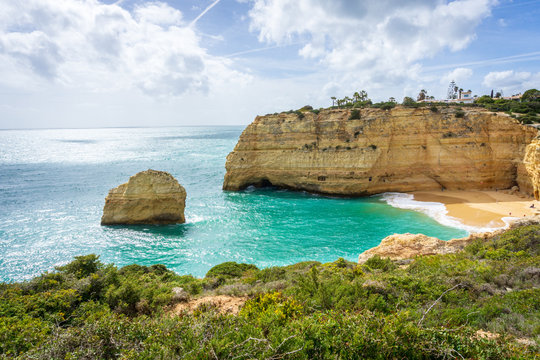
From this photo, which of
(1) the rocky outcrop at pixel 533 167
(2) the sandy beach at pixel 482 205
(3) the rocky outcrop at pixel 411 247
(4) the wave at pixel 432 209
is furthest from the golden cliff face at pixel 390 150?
(3) the rocky outcrop at pixel 411 247

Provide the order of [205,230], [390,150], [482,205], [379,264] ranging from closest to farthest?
[379,264] < [205,230] < [482,205] < [390,150]

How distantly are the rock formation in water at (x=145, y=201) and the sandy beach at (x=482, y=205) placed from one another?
85.3ft

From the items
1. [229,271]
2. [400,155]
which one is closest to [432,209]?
[400,155]

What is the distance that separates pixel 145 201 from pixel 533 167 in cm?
3739

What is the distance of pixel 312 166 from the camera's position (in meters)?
35.2

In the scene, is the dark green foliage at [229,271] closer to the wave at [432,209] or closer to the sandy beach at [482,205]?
the wave at [432,209]

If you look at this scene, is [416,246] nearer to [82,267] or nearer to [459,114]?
[82,267]

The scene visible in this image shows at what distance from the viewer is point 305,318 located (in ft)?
17.4

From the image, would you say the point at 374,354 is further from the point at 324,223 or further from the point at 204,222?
the point at 204,222

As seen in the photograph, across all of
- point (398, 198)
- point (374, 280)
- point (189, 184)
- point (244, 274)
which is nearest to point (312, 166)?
point (398, 198)

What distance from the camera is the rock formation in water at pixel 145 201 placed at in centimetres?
2459

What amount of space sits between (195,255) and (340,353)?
1687cm

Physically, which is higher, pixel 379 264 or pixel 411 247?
pixel 379 264

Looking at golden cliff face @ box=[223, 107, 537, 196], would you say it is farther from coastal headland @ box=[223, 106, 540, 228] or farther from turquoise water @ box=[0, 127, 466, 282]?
turquoise water @ box=[0, 127, 466, 282]
